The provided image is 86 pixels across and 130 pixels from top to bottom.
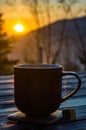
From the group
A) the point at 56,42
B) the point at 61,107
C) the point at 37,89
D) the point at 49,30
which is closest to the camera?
the point at 37,89

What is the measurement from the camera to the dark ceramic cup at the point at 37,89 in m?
0.77

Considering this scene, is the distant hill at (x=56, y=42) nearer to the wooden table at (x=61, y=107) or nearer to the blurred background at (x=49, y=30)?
the blurred background at (x=49, y=30)

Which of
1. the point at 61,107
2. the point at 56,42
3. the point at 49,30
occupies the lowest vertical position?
the point at 61,107

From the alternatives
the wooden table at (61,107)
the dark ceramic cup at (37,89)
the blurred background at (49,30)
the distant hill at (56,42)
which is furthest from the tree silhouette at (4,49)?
the dark ceramic cup at (37,89)

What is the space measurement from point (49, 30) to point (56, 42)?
0.97 ft

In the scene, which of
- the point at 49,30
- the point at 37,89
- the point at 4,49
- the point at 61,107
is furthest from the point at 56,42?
the point at 37,89

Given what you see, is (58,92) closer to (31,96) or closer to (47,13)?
(31,96)

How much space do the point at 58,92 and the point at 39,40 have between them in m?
5.60

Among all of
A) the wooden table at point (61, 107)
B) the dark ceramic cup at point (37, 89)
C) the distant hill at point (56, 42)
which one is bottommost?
the wooden table at point (61, 107)

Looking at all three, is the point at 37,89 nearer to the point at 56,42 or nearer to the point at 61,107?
the point at 61,107

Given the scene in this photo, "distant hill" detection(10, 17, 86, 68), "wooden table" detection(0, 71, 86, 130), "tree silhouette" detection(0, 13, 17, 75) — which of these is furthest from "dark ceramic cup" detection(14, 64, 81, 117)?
"tree silhouette" detection(0, 13, 17, 75)

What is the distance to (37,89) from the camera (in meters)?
0.77

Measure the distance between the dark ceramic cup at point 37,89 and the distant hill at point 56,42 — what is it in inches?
208

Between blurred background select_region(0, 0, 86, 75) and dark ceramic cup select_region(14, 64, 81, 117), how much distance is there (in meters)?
4.52
